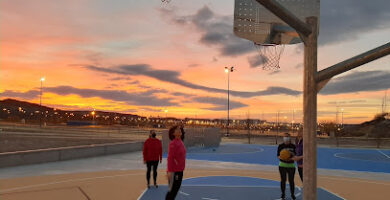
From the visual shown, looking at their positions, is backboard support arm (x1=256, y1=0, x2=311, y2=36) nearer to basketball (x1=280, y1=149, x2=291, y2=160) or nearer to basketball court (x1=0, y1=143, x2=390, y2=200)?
basketball (x1=280, y1=149, x2=291, y2=160)

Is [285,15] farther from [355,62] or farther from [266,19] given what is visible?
[266,19]

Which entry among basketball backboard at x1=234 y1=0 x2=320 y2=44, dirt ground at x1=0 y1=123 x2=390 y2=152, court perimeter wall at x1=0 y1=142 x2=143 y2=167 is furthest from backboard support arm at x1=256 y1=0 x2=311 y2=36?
dirt ground at x1=0 y1=123 x2=390 y2=152

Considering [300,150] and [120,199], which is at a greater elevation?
[300,150]

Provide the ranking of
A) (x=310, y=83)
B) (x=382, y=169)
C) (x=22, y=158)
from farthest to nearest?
1. (x=382, y=169)
2. (x=22, y=158)
3. (x=310, y=83)

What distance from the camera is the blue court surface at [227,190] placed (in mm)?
10156

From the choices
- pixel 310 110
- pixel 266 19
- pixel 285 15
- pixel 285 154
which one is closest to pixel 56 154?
pixel 285 154

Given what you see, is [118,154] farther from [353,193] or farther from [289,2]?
[289,2]

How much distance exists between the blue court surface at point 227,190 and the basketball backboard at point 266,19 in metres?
5.47

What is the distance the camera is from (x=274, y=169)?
16.6 m

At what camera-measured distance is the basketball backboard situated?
5.37 m

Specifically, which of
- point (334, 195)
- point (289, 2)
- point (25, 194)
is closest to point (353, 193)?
point (334, 195)

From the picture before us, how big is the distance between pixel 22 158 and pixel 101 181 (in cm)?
569

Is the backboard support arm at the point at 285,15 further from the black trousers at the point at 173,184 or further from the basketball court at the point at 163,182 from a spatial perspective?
the basketball court at the point at 163,182

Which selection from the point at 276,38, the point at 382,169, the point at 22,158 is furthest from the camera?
the point at 382,169
